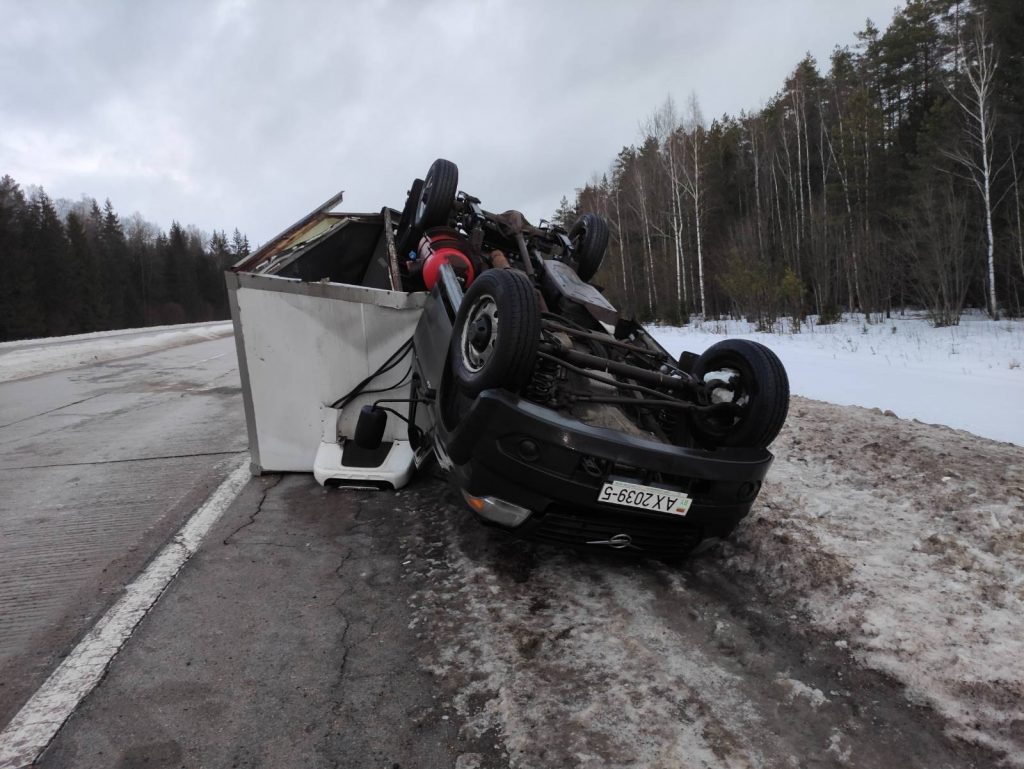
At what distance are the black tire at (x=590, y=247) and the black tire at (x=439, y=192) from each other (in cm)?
→ 119

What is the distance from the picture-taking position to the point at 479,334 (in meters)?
2.72

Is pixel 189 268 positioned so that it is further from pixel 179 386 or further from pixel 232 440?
pixel 232 440

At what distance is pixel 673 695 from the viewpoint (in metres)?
1.95

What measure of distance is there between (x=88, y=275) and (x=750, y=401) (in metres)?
61.8

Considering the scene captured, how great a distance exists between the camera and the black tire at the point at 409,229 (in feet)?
16.3

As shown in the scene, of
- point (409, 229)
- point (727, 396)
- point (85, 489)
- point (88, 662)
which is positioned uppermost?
point (409, 229)

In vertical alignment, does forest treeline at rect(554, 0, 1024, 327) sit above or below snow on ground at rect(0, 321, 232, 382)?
above

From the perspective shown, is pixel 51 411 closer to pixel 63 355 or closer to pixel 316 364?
pixel 316 364

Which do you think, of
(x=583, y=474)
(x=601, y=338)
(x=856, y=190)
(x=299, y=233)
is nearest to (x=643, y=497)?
(x=583, y=474)

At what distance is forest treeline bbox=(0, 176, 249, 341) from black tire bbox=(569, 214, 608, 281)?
46827 mm

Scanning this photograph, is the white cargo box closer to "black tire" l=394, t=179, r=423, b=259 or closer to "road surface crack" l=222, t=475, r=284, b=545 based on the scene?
"road surface crack" l=222, t=475, r=284, b=545

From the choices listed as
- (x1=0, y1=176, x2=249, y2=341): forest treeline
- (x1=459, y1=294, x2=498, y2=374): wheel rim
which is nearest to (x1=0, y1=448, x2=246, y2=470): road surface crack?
(x1=459, y1=294, x2=498, y2=374): wheel rim

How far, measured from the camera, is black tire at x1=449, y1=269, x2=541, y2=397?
96.3 inches

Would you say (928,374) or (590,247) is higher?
(590,247)
